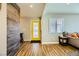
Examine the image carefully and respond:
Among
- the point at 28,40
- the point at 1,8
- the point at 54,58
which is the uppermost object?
the point at 1,8

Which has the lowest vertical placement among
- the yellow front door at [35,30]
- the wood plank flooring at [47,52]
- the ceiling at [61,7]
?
the wood plank flooring at [47,52]

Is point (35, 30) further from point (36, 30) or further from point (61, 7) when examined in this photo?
point (61, 7)

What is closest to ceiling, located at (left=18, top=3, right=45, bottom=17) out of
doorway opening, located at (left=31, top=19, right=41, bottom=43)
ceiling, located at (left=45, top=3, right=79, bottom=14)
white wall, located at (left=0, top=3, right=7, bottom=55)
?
ceiling, located at (left=45, top=3, right=79, bottom=14)

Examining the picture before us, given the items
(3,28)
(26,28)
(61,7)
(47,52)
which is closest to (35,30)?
(26,28)

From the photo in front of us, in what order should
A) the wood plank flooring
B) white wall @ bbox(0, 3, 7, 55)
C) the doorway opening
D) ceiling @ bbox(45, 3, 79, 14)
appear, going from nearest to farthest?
white wall @ bbox(0, 3, 7, 55), the wood plank flooring, ceiling @ bbox(45, 3, 79, 14), the doorway opening

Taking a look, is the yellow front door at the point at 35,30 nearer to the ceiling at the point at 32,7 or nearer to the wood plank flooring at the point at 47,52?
the ceiling at the point at 32,7

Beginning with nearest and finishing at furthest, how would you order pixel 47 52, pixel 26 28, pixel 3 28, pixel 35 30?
pixel 3 28
pixel 47 52
pixel 26 28
pixel 35 30

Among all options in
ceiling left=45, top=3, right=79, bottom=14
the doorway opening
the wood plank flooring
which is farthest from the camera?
the doorway opening

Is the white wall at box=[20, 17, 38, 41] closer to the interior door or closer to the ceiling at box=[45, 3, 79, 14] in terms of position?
the interior door

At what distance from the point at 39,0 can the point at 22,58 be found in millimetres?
476

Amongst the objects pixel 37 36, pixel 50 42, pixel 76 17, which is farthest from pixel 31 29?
pixel 76 17

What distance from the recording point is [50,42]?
878 cm

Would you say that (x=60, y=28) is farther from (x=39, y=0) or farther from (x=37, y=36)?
(x=39, y=0)

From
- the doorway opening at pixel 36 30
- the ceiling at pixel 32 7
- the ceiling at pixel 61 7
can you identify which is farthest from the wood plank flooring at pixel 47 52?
the doorway opening at pixel 36 30
